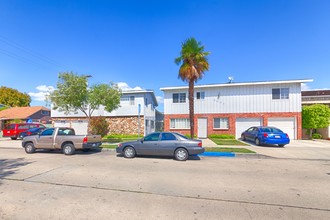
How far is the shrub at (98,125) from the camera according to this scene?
21734mm

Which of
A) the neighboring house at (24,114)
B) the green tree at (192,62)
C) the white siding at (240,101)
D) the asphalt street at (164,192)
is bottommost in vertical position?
the asphalt street at (164,192)

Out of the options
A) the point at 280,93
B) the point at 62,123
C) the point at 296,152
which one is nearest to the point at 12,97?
the point at 62,123

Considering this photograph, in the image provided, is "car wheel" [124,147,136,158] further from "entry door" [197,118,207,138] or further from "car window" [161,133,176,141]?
"entry door" [197,118,207,138]

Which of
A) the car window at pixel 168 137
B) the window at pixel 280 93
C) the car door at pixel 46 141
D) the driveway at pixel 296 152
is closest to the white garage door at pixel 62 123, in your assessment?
the car door at pixel 46 141

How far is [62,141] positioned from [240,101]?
685 inches

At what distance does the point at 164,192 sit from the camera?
5020 mm

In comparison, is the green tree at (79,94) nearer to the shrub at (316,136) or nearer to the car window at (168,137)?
the car window at (168,137)

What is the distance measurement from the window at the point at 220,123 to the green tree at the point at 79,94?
11327 millimetres

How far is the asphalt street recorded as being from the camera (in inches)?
151

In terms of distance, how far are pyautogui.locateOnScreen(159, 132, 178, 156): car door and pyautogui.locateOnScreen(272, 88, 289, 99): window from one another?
15581 mm

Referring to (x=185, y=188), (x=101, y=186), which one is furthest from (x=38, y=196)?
(x=185, y=188)

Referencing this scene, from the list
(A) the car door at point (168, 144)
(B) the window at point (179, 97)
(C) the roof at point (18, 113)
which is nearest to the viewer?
(A) the car door at point (168, 144)

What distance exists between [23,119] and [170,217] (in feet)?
127

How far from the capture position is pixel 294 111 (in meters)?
19.6
